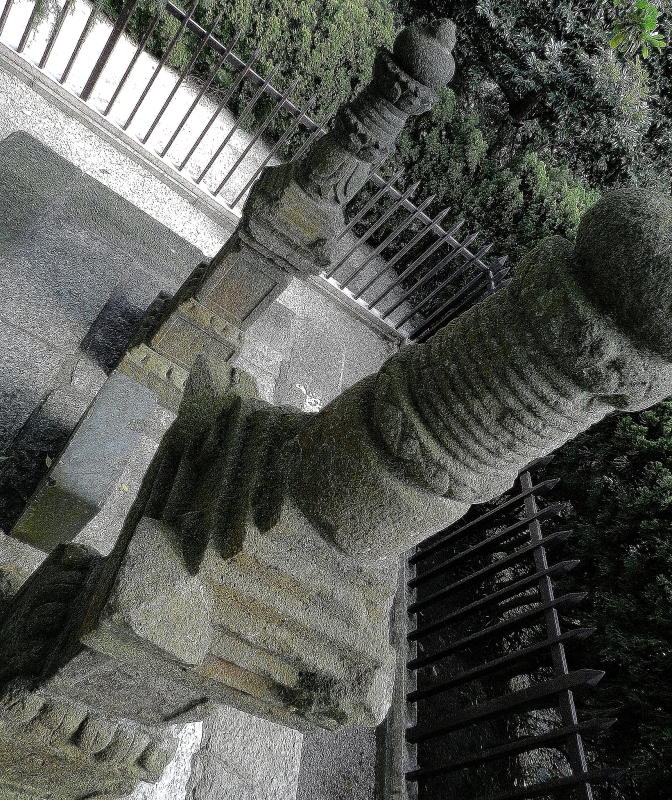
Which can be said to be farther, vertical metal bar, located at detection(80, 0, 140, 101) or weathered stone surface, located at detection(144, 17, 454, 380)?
vertical metal bar, located at detection(80, 0, 140, 101)

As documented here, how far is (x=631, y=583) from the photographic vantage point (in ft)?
11.1

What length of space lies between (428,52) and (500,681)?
3668 mm

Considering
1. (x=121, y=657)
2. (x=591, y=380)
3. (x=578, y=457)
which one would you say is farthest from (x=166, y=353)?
(x=578, y=457)

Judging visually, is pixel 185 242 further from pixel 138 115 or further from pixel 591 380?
pixel 591 380

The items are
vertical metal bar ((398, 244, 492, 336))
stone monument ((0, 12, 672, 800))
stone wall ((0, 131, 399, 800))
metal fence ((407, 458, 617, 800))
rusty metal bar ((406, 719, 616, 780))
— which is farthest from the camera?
vertical metal bar ((398, 244, 492, 336))

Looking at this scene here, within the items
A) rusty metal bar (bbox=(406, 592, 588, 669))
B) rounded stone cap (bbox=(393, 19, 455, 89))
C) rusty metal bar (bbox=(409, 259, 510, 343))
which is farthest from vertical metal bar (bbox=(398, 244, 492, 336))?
rusty metal bar (bbox=(406, 592, 588, 669))

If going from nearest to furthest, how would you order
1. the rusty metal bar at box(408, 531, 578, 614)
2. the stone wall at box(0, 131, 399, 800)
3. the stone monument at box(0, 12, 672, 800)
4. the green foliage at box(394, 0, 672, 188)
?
1. the stone monument at box(0, 12, 672, 800)
2. the stone wall at box(0, 131, 399, 800)
3. the rusty metal bar at box(408, 531, 578, 614)
4. the green foliage at box(394, 0, 672, 188)

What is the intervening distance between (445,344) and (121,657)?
1154 millimetres

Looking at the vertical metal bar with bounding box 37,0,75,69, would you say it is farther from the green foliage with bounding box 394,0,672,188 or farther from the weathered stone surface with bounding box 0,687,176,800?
the green foliage with bounding box 394,0,672,188

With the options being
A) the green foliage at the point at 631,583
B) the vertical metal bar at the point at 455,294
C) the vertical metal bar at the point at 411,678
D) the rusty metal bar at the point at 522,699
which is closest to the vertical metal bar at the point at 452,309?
the vertical metal bar at the point at 455,294

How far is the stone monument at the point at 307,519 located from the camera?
3.89 feet

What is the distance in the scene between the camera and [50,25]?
4.37m

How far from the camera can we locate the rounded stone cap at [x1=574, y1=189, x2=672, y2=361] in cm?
107

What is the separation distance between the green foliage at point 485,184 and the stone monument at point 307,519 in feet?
16.2
